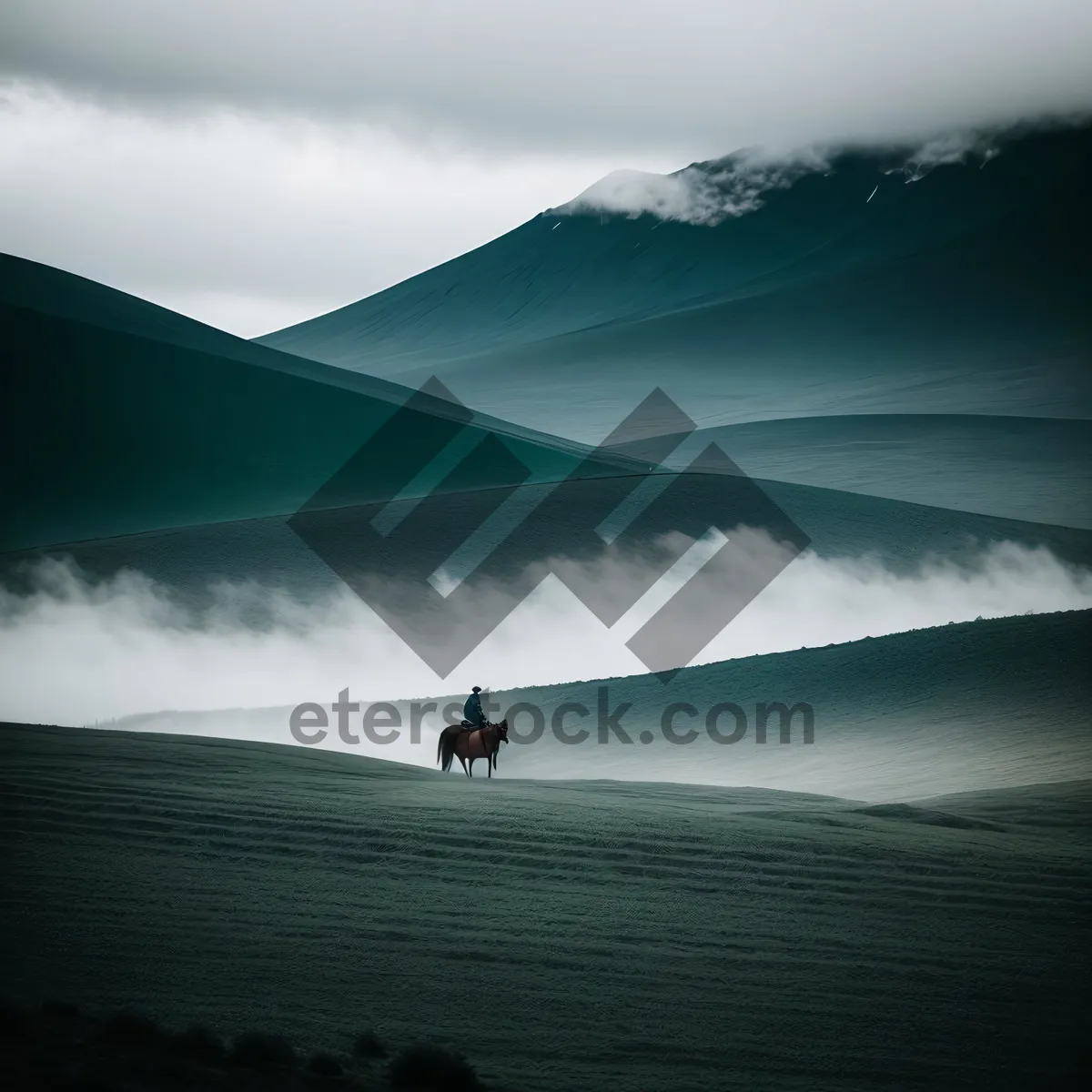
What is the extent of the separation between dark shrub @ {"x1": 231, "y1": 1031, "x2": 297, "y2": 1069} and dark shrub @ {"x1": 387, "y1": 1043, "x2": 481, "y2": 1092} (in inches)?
20.7

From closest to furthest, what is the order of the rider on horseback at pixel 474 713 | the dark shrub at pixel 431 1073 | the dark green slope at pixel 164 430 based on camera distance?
the dark shrub at pixel 431 1073, the rider on horseback at pixel 474 713, the dark green slope at pixel 164 430

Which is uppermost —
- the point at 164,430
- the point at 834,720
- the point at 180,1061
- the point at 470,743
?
A: the point at 164,430

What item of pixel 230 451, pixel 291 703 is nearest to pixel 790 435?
pixel 230 451

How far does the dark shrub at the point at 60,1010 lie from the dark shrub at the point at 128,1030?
0.22m

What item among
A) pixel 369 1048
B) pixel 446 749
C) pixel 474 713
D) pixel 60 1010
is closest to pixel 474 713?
pixel 474 713

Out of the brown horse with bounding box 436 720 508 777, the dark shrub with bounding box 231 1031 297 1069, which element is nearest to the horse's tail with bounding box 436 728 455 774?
the brown horse with bounding box 436 720 508 777

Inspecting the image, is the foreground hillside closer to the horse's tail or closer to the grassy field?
the horse's tail

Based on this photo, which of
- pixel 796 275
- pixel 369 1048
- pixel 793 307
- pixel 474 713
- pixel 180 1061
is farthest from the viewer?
pixel 796 275

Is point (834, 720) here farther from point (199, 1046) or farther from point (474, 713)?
point (199, 1046)

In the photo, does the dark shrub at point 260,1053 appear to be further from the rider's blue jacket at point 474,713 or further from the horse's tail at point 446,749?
the horse's tail at point 446,749

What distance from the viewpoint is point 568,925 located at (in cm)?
904

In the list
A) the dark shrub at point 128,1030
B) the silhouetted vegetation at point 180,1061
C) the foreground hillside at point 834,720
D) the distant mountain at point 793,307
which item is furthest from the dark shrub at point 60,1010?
the distant mountain at point 793,307

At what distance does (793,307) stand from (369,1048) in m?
135

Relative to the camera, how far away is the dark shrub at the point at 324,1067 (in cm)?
641
